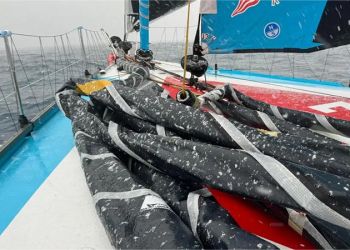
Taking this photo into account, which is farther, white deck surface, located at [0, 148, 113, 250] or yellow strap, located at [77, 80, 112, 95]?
yellow strap, located at [77, 80, 112, 95]

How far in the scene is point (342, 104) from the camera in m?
2.10

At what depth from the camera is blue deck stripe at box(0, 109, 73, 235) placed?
123 cm

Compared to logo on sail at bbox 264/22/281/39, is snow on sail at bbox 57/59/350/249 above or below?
below

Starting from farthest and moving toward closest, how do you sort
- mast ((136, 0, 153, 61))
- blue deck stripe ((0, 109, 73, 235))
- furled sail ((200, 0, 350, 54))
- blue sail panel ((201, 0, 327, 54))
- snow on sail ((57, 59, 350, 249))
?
mast ((136, 0, 153, 61)), blue sail panel ((201, 0, 327, 54)), furled sail ((200, 0, 350, 54)), blue deck stripe ((0, 109, 73, 235)), snow on sail ((57, 59, 350, 249))

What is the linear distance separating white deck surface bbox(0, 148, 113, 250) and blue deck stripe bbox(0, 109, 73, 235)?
3.4 inches

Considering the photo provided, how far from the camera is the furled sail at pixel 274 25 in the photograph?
8.23 feet

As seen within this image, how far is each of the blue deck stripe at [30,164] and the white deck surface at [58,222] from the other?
87mm

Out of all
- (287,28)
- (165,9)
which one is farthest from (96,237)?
(165,9)

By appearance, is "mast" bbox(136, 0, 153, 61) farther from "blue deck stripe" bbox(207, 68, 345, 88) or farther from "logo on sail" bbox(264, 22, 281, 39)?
"logo on sail" bbox(264, 22, 281, 39)

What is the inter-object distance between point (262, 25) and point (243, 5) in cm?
28

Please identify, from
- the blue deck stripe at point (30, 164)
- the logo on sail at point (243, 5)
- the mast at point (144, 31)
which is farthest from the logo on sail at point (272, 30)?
the blue deck stripe at point (30, 164)

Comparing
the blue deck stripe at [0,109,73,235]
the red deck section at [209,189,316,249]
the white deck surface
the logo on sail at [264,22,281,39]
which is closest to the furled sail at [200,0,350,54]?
the logo on sail at [264,22,281,39]

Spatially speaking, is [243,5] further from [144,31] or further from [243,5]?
[144,31]

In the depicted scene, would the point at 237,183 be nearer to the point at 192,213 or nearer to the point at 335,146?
the point at 192,213
